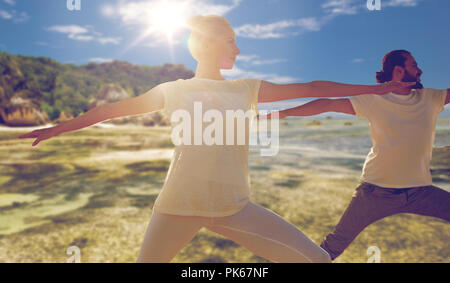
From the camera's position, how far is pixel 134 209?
19.0 feet

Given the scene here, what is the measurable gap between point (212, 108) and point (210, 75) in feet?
0.75

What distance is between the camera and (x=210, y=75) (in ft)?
6.03

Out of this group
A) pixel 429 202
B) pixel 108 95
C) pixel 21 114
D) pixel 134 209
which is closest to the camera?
pixel 429 202

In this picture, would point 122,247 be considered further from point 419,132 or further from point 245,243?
point 419,132

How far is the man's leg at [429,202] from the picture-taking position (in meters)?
2.29

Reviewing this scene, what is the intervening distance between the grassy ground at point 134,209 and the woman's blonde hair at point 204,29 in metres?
2.55

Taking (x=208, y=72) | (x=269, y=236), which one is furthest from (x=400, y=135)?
(x=208, y=72)

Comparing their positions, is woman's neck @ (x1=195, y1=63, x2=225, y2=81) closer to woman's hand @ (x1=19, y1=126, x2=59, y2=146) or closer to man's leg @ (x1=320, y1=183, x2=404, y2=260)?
woman's hand @ (x1=19, y1=126, x2=59, y2=146)

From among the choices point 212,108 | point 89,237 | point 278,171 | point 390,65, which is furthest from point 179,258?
point 278,171

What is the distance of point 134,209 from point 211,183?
451 cm

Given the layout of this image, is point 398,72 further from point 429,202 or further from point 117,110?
point 117,110

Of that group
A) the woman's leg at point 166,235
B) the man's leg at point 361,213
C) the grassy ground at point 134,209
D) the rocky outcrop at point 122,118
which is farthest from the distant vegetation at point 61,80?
the woman's leg at point 166,235

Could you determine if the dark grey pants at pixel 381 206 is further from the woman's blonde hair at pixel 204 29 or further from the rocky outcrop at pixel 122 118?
the rocky outcrop at pixel 122 118

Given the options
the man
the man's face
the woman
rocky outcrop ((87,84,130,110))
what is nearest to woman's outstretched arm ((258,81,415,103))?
the woman
